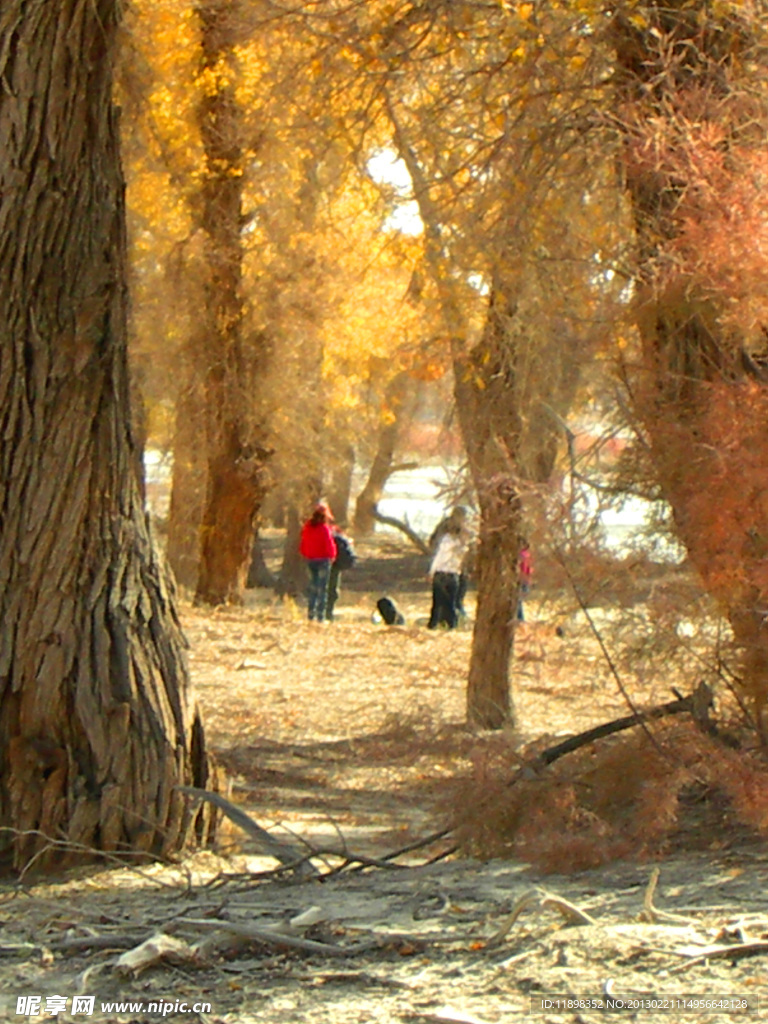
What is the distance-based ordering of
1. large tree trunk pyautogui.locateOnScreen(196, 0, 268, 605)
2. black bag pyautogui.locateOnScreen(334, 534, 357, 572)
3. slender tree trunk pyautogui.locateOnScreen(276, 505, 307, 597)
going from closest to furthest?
large tree trunk pyautogui.locateOnScreen(196, 0, 268, 605)
black bag pyautogui.locateOnScreen(334, 534, 357, 572)
slender tree trunk pyautogui.locateOnScreen(276, 505, 307, 597)

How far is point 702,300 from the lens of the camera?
6.20m

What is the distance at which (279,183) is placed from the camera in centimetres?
1747

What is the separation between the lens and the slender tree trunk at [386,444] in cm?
2978

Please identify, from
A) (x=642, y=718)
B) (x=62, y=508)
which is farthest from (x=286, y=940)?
(x=642, y=718)

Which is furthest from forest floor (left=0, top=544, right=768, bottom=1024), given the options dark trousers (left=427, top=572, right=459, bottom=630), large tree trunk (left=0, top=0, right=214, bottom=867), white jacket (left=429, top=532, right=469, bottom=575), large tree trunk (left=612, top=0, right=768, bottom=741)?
dark trousers (left=427, top=572, right=459, bottom=630)

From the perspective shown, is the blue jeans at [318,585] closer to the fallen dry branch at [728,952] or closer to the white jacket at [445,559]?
the white jacket at [445,559]

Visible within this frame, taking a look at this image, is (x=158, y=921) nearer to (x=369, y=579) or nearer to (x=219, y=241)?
(x=219, y=241)

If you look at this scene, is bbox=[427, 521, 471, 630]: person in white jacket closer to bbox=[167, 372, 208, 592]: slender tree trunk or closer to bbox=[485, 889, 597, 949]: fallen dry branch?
bbox=[167, 372, 208, 592]: slender tree trunk

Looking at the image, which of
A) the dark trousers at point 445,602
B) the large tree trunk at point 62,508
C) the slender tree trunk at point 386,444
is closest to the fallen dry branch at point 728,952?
the large tree trunk at point 62,508

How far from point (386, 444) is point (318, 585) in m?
19.8

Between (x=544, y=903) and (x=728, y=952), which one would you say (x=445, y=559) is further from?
(x=728, y=952)

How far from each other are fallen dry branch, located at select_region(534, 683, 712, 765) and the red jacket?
14113mm

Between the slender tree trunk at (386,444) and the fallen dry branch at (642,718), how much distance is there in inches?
Answer: 804

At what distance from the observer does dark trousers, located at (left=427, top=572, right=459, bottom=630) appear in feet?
63.0
